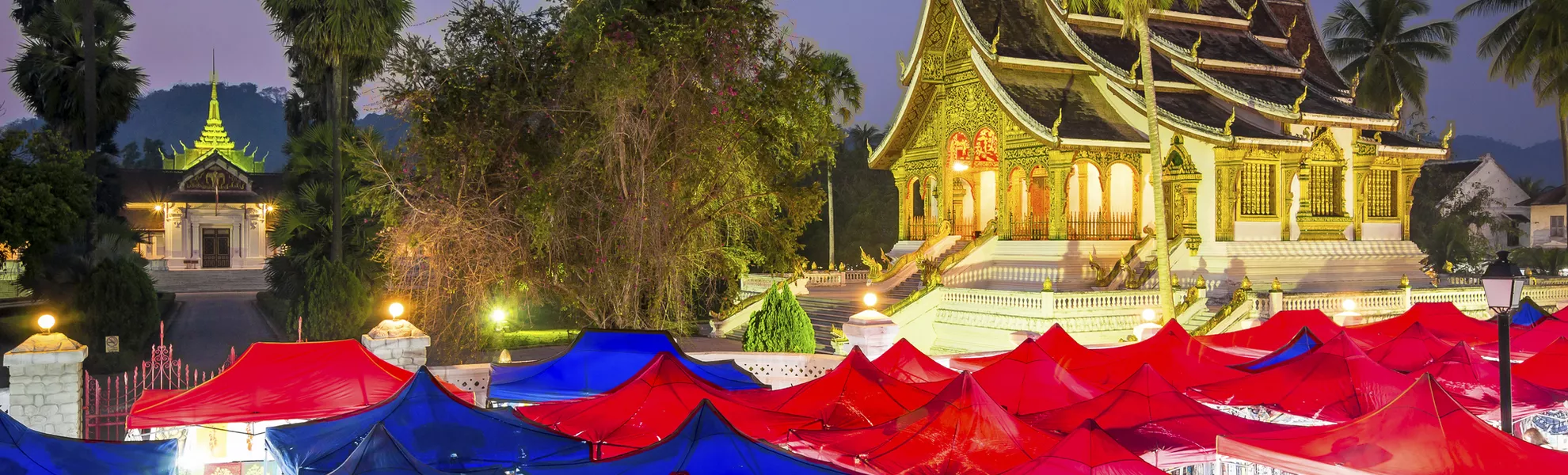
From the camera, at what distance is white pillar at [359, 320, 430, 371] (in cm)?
1308

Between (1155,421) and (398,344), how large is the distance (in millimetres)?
7885

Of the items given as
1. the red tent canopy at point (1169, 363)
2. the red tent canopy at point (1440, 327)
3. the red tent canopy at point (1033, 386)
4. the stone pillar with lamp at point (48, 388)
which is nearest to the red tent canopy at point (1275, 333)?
the red tent canopy at point (1440, 327)

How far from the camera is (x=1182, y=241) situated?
25594mm

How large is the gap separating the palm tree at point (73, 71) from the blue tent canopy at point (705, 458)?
22.0m

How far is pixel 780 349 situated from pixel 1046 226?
908 cm

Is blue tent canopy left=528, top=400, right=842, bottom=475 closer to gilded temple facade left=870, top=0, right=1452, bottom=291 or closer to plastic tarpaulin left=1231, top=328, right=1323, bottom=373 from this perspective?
plastic tarpaulin left=1231, top=328, right=1323, bottom=373

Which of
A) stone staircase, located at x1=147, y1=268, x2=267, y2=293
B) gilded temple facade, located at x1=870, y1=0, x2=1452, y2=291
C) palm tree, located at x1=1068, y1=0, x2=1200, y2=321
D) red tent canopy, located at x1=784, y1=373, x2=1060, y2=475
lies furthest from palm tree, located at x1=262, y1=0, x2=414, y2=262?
stone staircase, located at x1=147, y1=268, x2=267, y2=293

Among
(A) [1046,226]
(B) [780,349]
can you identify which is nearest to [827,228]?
(A) [1046,226]

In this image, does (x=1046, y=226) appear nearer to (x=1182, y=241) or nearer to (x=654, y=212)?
(x=1182, y=241)

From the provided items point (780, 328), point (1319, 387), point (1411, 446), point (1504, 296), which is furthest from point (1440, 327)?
point (1411, 446)

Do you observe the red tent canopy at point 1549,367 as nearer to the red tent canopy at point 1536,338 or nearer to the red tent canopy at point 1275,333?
the red tent canopy at point 1536,338

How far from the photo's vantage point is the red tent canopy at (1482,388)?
11398mm

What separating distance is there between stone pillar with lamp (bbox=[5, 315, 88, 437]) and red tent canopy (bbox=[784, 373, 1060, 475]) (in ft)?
24.0

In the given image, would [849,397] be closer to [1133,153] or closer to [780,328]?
[780,328]
